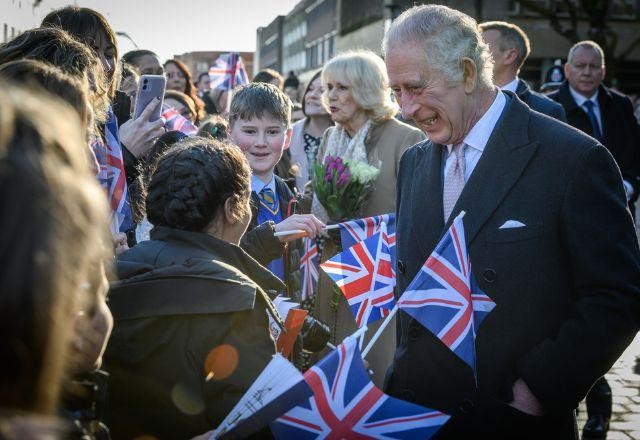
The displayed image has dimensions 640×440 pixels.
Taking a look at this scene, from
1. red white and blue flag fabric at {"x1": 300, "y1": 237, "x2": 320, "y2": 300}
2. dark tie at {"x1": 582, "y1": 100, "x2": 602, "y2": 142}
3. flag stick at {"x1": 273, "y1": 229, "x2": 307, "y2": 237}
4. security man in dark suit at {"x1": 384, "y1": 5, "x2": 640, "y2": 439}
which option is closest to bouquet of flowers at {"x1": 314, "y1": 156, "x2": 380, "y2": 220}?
red white and blue flag fabric at {"x1": 300, "y1": 237, "x2": 320, "y2": 300}

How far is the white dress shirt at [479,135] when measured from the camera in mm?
2752

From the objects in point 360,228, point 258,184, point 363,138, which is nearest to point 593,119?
point 363,138

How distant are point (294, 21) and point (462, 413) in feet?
271

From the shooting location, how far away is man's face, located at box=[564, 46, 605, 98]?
7.95 metres

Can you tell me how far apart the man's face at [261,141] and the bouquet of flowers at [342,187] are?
0.36 metres

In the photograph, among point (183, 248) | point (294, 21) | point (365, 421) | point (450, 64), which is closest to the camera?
point (365, 421)

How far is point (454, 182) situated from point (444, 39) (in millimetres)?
508

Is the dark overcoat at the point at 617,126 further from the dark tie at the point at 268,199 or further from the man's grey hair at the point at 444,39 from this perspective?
the man's grey hair at the point at 444,39

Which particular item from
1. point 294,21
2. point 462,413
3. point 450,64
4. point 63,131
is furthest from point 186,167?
point 294,21

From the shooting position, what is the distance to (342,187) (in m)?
4.75

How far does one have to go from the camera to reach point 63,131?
3.63 feet

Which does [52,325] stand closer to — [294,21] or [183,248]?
[183,248]

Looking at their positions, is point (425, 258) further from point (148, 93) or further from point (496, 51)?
point (496, 51)

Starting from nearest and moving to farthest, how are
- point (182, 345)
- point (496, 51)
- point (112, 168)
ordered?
point (182, 345)
point (112, 168)
point (496, 51)
